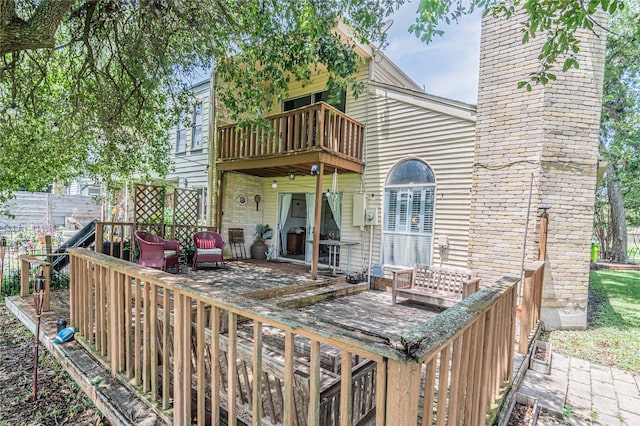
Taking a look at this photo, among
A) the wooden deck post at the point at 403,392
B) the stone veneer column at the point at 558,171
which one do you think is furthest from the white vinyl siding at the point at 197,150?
the wooden deck post at the point at 403,392

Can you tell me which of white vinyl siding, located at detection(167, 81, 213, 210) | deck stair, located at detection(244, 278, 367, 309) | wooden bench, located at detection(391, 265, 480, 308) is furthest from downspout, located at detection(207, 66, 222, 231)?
wooden bench, located at detection(391, 265, 480, 308)

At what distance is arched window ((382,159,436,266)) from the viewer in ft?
22.6

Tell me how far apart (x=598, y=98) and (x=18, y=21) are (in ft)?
27.7

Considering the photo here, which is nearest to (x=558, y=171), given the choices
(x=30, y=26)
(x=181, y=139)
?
(x=30, y=26)

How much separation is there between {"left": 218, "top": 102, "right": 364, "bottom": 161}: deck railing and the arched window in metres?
1.31

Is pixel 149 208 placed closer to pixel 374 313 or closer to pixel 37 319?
pixel 37 319

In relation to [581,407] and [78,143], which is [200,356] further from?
[78,143]

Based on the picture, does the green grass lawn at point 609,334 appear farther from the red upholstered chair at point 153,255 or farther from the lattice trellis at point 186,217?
the lattice trellis at point 186,217

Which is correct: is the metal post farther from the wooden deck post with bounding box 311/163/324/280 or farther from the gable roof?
the gable roof

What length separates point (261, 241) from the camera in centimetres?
1010

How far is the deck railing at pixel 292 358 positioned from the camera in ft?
3.65

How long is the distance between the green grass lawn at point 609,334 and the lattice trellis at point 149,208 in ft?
29.9

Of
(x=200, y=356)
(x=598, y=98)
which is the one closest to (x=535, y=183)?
(x=598, y=98)

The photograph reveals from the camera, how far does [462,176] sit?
641 cm
